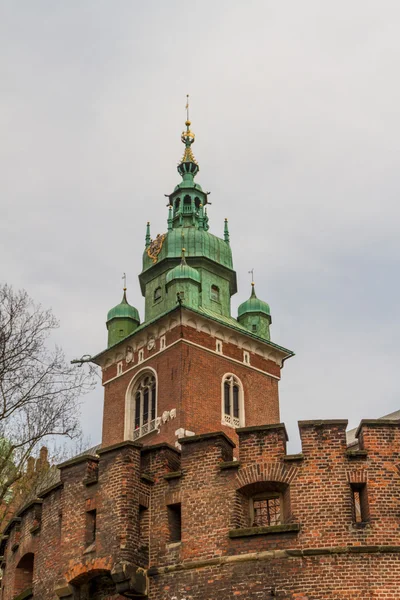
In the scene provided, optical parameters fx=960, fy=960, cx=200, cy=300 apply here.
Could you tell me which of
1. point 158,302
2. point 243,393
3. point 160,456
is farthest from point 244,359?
point 160,456

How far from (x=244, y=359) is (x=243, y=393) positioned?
7.78 ft

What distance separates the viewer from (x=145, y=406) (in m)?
54.9

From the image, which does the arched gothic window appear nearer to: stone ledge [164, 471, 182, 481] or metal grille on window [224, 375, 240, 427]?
metal grille on window [224, 375, 240, 427]

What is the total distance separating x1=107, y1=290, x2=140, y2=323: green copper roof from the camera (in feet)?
198

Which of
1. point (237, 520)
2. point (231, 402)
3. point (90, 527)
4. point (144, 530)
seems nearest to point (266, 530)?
point (237, 520)

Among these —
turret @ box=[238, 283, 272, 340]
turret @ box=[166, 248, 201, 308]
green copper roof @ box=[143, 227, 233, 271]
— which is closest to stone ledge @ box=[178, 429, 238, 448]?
turret @ box=[166, 248, 201, 308]

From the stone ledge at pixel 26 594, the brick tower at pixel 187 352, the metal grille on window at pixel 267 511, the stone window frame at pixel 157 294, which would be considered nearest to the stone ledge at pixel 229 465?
the metal grille on window at pixel 267 511

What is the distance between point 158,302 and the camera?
5928cm

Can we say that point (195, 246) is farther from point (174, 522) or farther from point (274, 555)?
point (274, 555)

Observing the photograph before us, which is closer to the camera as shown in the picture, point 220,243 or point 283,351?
point 283,351

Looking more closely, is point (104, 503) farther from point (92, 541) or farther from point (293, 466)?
point (293, 466)

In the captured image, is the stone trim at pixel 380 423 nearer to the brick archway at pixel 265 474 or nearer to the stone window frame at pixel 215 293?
the brick archway at pixel 265 474

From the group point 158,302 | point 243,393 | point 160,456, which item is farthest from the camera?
point 158,302

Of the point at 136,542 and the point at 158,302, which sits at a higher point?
the point at 158,302
